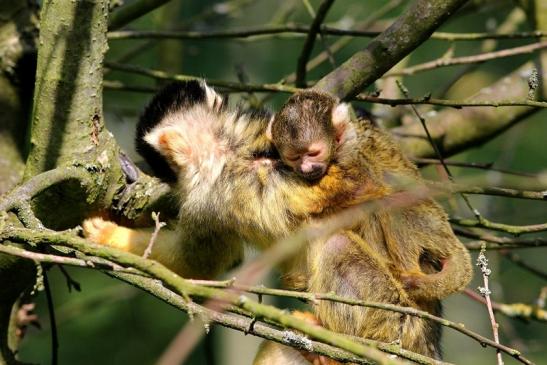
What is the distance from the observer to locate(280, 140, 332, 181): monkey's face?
3820mm

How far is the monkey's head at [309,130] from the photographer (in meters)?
3.75

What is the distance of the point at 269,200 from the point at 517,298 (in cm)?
640

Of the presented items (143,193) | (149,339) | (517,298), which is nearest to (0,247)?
(143,193)

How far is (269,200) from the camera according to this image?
3949 mm

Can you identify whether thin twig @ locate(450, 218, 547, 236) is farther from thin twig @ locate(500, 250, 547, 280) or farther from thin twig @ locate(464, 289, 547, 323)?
thin twig @ locate(500, 250, 547, 280)

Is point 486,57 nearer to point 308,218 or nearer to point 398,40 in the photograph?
point 398,40

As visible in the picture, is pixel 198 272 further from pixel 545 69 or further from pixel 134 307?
pixel 134 307

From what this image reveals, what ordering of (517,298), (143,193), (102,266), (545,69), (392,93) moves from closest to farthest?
(102,266)
(143,193)
(545,69)
(392,93)
(517,298)

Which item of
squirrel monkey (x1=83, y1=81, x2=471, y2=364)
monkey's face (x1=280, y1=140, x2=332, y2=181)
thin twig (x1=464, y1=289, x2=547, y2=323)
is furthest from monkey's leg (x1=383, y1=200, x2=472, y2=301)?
thin twig (x1=464, y1=289, x2=547, y2=323)

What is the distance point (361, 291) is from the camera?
3.87m

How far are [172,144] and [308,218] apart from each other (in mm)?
797

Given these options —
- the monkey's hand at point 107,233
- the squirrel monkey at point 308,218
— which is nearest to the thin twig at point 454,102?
the squirrel monkey at point 308,218

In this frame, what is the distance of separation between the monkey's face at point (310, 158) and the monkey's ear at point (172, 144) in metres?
0.56

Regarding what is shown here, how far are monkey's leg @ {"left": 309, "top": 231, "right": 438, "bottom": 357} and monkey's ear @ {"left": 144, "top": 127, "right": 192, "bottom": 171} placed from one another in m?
0.82
